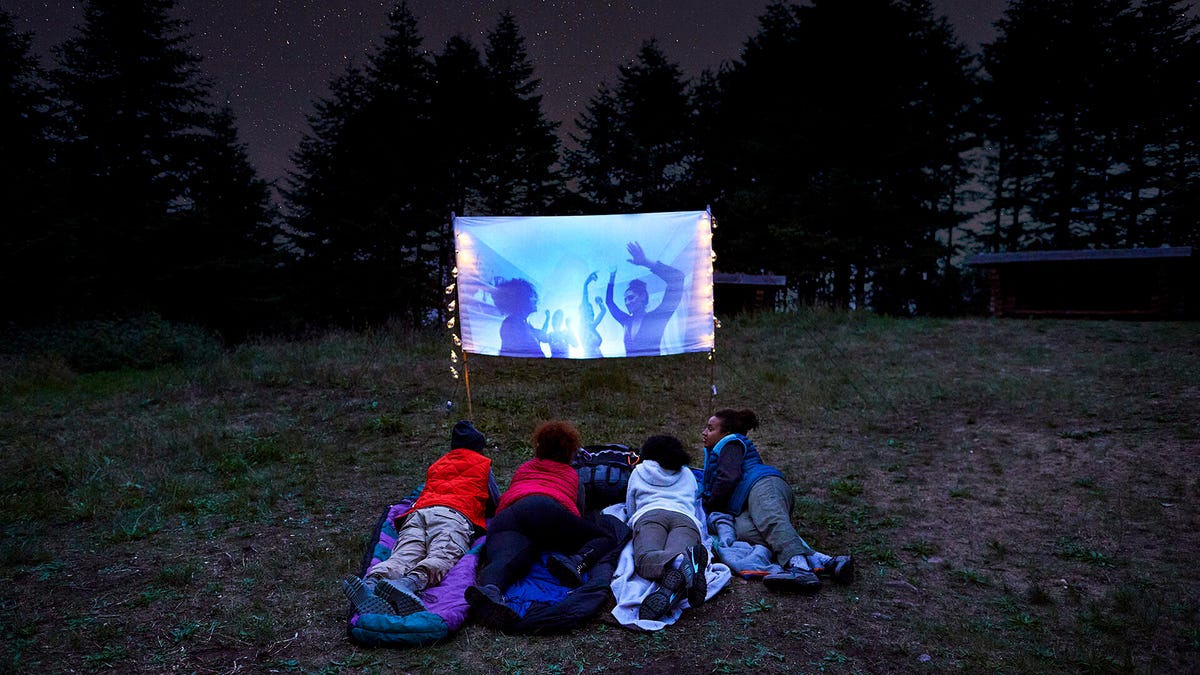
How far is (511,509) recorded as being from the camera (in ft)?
15.5

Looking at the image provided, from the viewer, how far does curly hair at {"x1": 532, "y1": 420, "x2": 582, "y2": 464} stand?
523 centimetres

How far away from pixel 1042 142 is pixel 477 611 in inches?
1282

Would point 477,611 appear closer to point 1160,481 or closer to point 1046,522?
point 1046,522

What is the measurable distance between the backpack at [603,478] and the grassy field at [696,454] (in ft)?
5.19

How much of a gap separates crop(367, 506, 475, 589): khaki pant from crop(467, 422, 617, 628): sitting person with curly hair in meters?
0.25

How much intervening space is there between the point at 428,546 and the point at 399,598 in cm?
72

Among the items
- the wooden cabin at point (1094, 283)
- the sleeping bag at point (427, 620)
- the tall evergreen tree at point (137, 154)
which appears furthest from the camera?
the tall evergreen tree at point (137, 154)

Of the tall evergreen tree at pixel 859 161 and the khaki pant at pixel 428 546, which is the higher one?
the tall evergreen tree at pixel 859 161

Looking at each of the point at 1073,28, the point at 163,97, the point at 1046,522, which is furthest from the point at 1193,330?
the point at 163,97

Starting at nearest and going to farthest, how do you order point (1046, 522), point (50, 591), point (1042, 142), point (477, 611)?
1. point (477, 611)
2. point (50, 591)
3. point (1046, 522)
4. point (1042, 142)

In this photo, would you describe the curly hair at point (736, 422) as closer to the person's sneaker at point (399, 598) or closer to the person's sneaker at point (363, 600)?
the person's sneaker at point (399, 598)

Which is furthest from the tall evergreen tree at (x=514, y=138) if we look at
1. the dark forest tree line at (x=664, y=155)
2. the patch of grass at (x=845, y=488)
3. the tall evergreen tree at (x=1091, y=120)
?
the patch of grass at (x=845, y=488)

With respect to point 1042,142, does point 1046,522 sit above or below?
below

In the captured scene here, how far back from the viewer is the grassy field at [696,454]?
3723 millimetres
